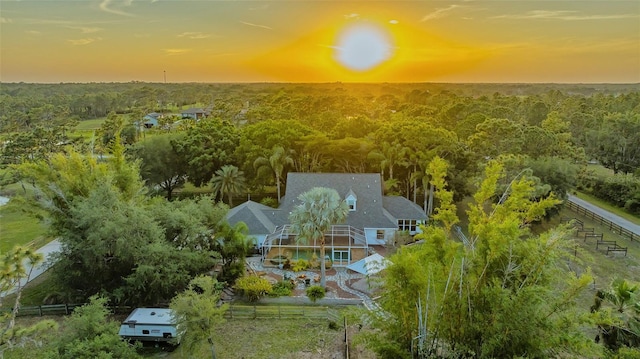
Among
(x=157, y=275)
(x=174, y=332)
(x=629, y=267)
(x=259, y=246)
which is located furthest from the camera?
(x=259, y=246)

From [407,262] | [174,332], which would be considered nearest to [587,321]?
[407,262]

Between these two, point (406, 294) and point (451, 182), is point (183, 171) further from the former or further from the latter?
point (406, 294)

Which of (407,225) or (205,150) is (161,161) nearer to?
(205,150)

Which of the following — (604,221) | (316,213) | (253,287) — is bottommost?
(253,287)

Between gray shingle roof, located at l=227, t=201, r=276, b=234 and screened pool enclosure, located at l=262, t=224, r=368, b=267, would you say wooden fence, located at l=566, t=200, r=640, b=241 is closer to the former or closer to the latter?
screened pool enclosure, located at l=262, t=224, r=368, b=267

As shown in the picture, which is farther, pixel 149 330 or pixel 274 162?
pixel 274 162

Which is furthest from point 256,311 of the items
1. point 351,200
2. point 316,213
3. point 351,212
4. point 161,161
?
point 161,161

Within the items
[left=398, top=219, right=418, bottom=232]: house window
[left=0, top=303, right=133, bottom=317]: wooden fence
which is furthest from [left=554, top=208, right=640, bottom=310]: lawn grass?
[left=0, top=303, right=133, bottom=317]: wooden fence
